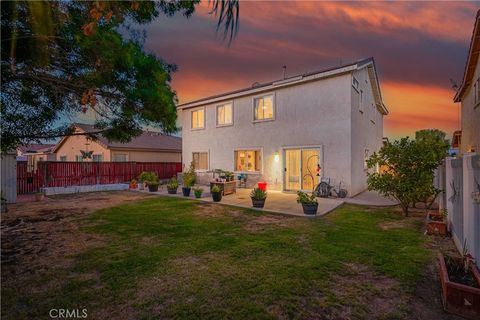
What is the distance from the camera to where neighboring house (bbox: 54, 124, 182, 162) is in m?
20.6

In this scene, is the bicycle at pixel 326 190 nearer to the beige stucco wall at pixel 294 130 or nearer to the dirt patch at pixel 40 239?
the beige stucco wall at pixel 294 130

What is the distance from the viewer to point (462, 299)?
2.74 m

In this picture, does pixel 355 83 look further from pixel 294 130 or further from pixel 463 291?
pixel 463 291

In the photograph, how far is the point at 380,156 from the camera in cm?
816

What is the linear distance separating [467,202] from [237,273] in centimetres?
418

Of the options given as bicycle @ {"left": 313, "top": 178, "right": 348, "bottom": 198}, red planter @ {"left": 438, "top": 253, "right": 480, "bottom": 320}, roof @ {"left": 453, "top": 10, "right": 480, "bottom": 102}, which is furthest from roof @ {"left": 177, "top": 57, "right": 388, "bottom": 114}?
red planter @ {"left": 438, "top": 253, "right": 480, "bottom": 320}

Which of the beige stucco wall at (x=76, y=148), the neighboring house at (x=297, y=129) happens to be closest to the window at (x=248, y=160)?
the neighboring house at (x=297, y=129)

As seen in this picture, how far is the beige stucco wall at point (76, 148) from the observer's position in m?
21.0

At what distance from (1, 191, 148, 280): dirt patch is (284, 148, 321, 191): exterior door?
9654mm

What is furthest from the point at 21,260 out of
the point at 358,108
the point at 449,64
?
the point at 449,64

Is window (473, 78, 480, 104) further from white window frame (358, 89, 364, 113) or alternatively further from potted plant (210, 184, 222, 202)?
potted plant (210, 184, 222, 202)

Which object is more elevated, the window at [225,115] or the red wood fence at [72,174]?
the window at [225,115]

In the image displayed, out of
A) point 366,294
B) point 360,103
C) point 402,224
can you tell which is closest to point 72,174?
point 366,294

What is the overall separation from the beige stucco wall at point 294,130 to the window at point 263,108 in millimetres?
328
